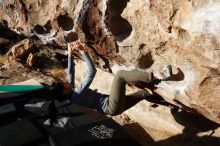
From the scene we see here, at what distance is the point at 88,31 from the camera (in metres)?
6.18

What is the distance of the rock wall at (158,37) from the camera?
4129 mm

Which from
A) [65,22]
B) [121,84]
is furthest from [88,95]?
[65,22]

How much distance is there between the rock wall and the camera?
13.5 feet

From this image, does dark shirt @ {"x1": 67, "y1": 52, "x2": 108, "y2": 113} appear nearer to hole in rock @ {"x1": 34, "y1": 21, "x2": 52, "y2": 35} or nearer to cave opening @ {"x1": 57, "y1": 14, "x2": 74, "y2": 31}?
cave opening @ {"x1": 57, "y1": 14, "x2": 74, "y2": 31}

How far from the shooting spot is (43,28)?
7.88m

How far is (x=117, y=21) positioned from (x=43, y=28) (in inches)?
107

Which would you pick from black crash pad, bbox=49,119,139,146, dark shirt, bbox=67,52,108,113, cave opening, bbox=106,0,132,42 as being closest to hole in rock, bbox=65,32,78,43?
dark shirt, bbox=67,52,108,113

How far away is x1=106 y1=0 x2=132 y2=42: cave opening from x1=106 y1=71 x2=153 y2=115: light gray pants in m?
0.62

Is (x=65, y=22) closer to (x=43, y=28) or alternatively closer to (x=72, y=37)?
(x=72, y=37)

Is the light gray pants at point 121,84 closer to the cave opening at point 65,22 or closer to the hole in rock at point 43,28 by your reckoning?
the cave opening at point 65,22

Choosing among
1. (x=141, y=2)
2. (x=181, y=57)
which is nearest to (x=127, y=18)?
(x=141, y=2)

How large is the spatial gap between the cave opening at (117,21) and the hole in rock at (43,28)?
205cm

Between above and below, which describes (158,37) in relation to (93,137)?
above

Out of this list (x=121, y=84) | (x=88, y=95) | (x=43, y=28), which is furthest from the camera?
(x=43, y=28)
